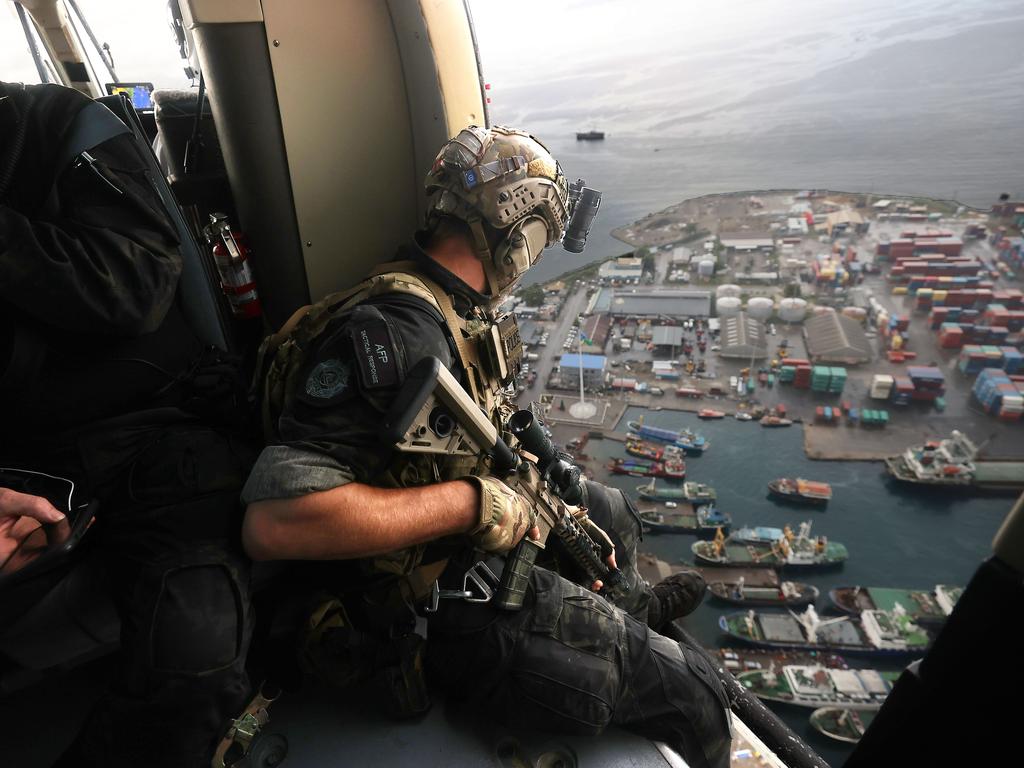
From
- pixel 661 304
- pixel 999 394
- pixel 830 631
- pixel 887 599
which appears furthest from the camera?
pixel 661 304

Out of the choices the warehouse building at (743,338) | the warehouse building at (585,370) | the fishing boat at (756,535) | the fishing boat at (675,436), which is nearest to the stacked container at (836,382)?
the warehouse building at (743,338)

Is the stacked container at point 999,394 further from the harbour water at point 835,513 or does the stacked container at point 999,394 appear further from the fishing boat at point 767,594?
the fishing boat at point 767,594

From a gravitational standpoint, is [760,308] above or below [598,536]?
below

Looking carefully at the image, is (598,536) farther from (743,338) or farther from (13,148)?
(743,338)

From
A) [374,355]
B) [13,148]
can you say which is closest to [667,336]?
[374,355]

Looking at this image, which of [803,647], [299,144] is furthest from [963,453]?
[299,144]

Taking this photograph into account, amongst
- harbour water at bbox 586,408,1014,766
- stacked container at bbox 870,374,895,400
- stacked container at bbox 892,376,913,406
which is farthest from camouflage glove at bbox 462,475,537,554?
stacked container at bbox 870,374,895,400
